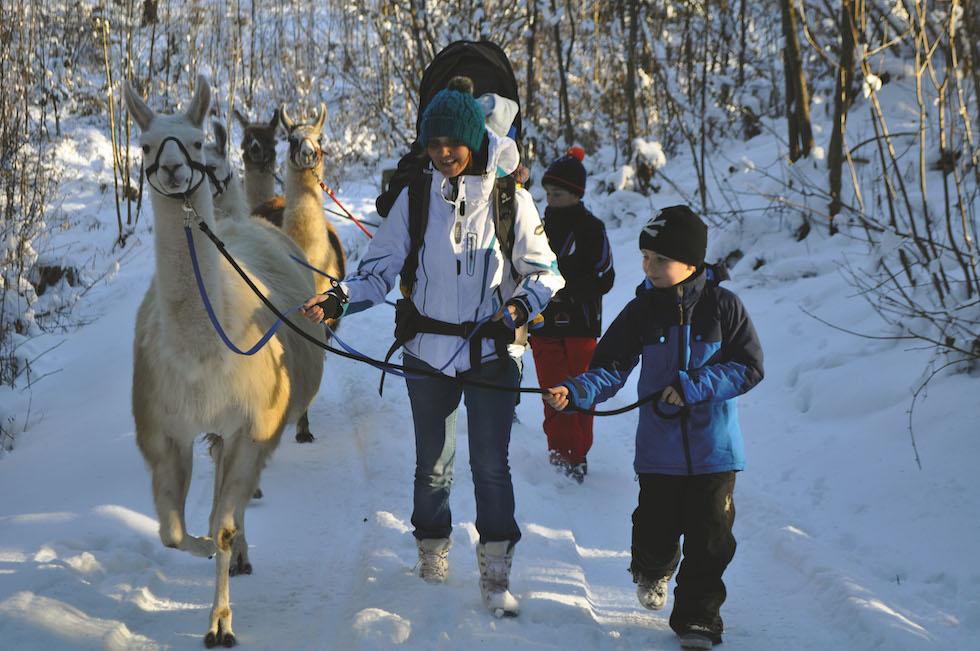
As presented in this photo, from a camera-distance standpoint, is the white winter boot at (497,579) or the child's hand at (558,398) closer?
the child's hand at (558,398)

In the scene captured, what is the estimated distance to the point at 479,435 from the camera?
10.9 ft

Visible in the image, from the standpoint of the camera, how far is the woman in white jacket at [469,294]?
3145mm

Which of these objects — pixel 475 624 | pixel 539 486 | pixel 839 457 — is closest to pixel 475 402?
pixel 475 624

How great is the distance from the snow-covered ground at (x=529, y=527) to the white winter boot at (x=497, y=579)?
0.07 meters

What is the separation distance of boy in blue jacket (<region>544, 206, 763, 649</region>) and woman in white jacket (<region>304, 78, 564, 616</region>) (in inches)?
15.2

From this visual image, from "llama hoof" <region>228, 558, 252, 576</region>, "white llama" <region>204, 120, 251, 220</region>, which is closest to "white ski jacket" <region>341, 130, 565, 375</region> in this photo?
"llama hoof" <region>228, 558, 252, 576</region>

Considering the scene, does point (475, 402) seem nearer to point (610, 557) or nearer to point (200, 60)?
point (610, 557)

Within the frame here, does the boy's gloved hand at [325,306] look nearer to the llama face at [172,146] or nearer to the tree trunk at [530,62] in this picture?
the llama face at [172,146]

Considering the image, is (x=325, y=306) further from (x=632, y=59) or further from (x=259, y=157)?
(x=632, y=59)

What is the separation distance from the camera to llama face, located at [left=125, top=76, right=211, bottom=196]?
306 cm

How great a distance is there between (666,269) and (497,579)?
1350mm

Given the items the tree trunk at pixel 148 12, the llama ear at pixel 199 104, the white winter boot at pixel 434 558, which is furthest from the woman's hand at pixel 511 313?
the tree trunk at pixel 148 12

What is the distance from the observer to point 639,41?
46.2 ft

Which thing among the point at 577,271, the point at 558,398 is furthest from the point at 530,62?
the point at 558,398
